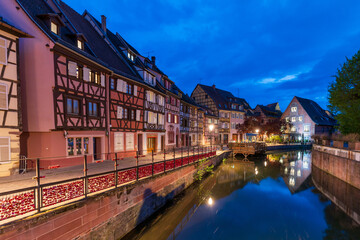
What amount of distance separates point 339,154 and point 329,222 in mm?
10009

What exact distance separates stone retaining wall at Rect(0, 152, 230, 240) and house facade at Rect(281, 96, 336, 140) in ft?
180

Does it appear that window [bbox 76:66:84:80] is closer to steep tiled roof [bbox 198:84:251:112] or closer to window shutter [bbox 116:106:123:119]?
window shutter [bbox 116:106:123:119]

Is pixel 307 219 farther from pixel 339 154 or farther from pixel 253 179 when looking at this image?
pixel 339 154

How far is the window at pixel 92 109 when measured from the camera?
13.4m

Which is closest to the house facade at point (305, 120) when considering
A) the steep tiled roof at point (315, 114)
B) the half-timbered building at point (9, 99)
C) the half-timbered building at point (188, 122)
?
the steep tiled roof at point (315, 114)

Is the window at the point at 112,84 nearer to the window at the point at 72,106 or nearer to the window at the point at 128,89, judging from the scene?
the window at the point at 128,89

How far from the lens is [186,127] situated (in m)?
31.7

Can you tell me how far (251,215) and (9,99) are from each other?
15.4 m

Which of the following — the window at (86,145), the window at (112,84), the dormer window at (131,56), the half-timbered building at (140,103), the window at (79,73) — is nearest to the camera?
the window at (79,73)

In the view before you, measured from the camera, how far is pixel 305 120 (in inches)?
2052

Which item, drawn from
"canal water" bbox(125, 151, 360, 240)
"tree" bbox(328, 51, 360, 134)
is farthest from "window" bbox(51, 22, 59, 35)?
"tree" bbox(328, 51, 360, 134)

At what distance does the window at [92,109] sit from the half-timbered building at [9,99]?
13.8ft

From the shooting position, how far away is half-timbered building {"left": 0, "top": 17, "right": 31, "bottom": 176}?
8.99 metres

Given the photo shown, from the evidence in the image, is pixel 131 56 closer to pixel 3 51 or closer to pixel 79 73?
pixel 79 73
